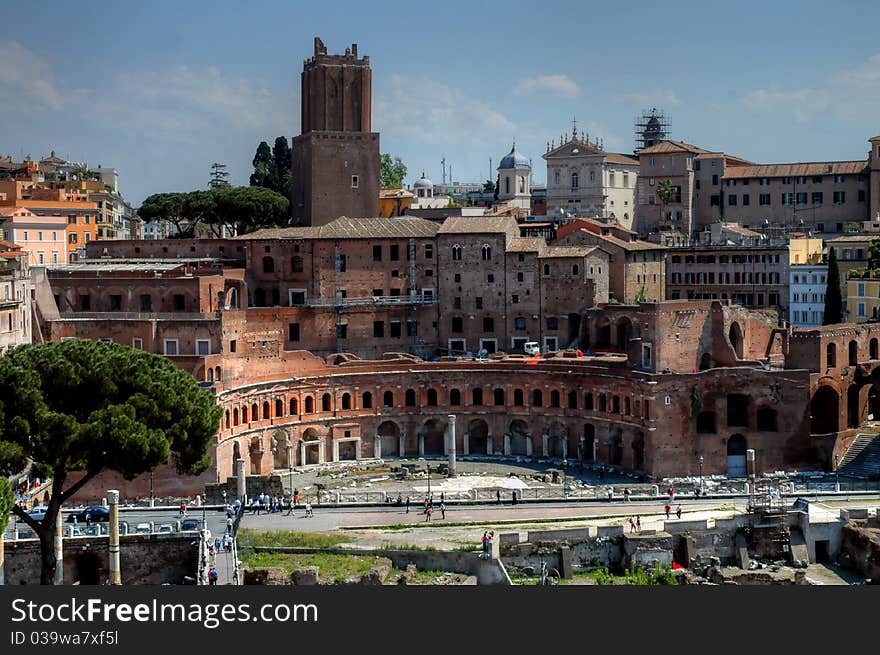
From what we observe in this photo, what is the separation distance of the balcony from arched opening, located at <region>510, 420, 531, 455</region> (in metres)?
9.01

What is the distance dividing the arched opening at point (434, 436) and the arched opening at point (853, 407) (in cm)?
1869

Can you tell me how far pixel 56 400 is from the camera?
4509 centimetres

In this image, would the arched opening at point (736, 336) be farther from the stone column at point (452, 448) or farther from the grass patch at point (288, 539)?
the grass patch at point (288, 539)

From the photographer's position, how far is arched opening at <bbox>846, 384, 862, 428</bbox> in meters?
68.1

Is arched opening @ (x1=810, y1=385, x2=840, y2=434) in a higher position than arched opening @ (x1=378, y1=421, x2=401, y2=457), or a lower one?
higher

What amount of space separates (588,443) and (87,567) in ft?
93.0

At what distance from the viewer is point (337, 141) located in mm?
83875

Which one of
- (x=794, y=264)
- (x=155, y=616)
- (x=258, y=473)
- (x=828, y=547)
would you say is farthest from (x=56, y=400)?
(x=794, y=264)

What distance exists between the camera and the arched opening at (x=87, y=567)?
4778cm

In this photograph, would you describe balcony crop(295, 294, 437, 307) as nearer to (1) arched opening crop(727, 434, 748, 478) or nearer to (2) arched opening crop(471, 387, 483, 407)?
(2) arched opening crop(471, 387, 483, 407)

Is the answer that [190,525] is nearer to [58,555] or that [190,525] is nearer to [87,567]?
[87,567]

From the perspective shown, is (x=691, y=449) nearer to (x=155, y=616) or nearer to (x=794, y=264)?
(x=794, y=264)

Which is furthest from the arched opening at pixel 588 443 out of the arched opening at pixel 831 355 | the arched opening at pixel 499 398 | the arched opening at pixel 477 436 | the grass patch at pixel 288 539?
the grass patch at pixel 288 539

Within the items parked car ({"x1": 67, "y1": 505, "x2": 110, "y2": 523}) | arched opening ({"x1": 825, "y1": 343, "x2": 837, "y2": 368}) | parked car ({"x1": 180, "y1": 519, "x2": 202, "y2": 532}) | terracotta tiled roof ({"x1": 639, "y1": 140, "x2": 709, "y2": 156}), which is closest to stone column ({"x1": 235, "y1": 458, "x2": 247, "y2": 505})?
parked car ({"x1": 180, "y1": 519, "x2": 202, "y2": 532})
